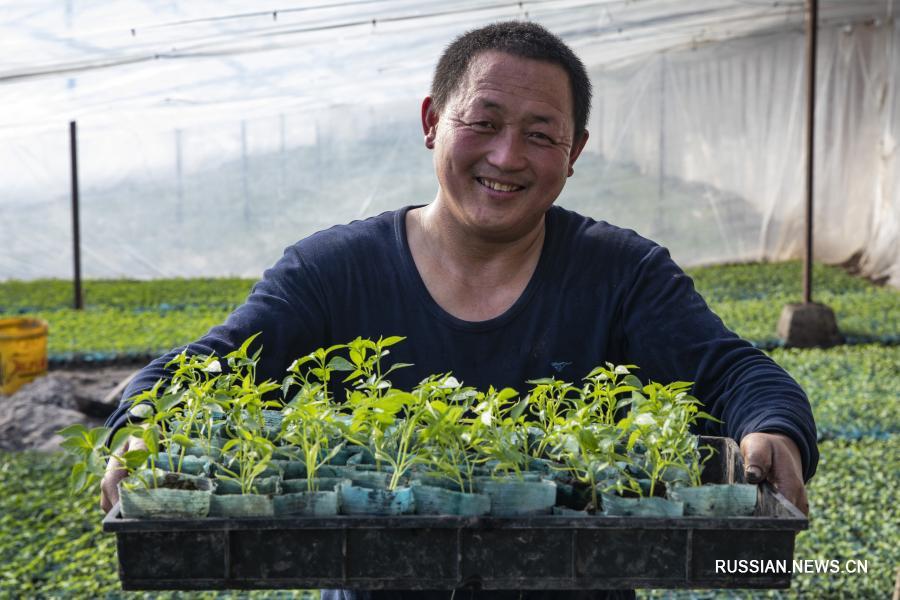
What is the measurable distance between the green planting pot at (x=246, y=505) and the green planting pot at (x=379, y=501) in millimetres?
110

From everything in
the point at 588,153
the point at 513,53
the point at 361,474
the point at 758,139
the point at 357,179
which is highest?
the point at 758,139

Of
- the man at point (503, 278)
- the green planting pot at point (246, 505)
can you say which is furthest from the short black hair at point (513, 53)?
the green planting pot at point (246, 505)

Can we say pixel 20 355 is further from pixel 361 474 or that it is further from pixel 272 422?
pixel 361 474

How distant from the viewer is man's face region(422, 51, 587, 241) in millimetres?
1919

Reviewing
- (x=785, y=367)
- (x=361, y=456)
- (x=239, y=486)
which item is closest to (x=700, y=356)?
(x=361, y=456)

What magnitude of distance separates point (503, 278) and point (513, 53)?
466mm

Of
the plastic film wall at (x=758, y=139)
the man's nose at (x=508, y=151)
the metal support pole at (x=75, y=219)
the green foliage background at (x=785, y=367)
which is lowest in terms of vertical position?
the green foliage background at (x=785, y=367)

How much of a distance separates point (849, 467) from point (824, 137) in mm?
9184

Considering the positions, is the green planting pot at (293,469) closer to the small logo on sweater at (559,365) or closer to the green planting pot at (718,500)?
the green planting pot at (718,500)

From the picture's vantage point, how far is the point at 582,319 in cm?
205

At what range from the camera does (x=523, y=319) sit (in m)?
2.04

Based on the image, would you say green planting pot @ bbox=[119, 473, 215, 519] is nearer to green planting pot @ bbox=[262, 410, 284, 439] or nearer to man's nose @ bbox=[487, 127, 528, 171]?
green planting pot @ bbox=[262, 410, 284, 439]

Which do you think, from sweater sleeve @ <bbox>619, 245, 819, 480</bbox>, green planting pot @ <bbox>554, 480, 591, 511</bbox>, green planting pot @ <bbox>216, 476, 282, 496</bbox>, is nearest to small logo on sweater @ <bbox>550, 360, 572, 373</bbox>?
sweater sleeve @ <bbox>619, 245, 819, 480</bbox>

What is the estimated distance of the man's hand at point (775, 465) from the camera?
5.07 feet
